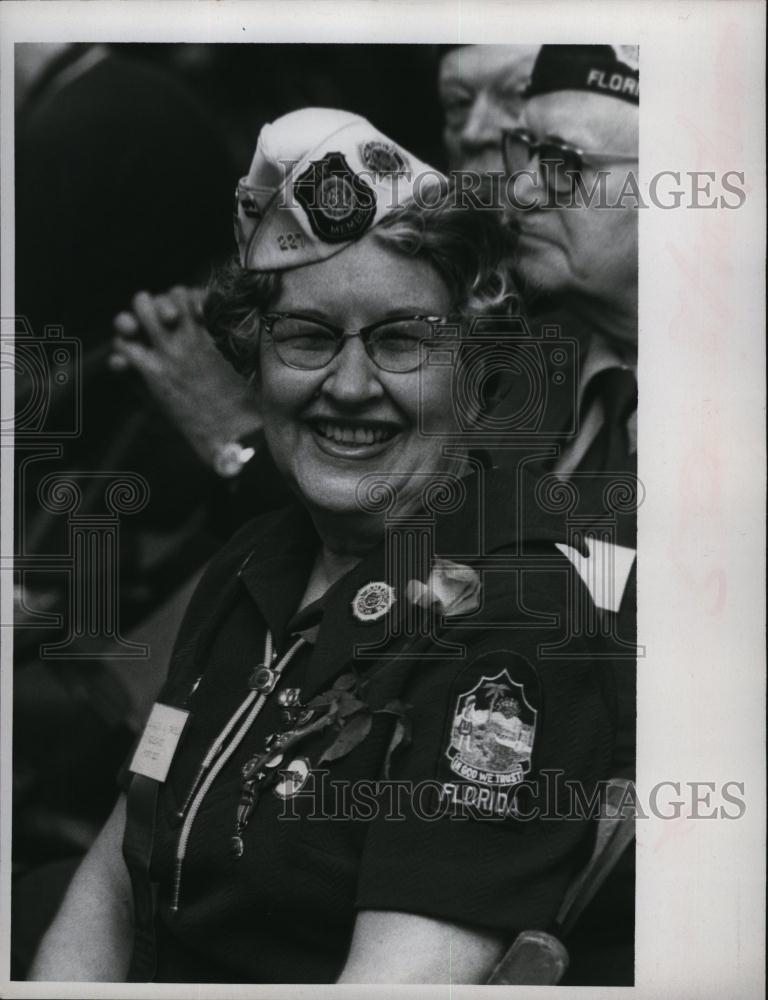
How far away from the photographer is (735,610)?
3.45m

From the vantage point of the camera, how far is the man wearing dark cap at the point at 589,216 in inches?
134

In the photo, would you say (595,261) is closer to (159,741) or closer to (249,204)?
(249,204)

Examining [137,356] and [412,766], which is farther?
[137,356]

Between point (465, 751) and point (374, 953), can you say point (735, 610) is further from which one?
point (374, 953)

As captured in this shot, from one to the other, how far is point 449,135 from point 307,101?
0.35m

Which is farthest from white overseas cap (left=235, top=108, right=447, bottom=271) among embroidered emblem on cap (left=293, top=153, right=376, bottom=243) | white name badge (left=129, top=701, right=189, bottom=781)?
white name badge (left=129, top=701, right=189, bottom=781)

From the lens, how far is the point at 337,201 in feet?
11.0

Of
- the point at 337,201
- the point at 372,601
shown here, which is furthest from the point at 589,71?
the point at 372,601

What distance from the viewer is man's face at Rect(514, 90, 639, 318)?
3.39m

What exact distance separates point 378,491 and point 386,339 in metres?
0.36

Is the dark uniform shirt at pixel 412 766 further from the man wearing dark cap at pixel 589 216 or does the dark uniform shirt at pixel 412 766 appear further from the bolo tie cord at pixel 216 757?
the man wearing dark cap at pixel 589 216

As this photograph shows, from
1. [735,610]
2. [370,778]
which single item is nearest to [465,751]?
[370,778]

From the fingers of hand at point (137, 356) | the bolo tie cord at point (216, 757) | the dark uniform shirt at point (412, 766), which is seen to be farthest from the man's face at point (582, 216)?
the bolo tie cord at point (216, 757)

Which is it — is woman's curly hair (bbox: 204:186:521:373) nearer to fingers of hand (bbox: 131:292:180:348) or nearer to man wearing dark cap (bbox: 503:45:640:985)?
man wearing dark cap (bbox: 503:45:640:985)
